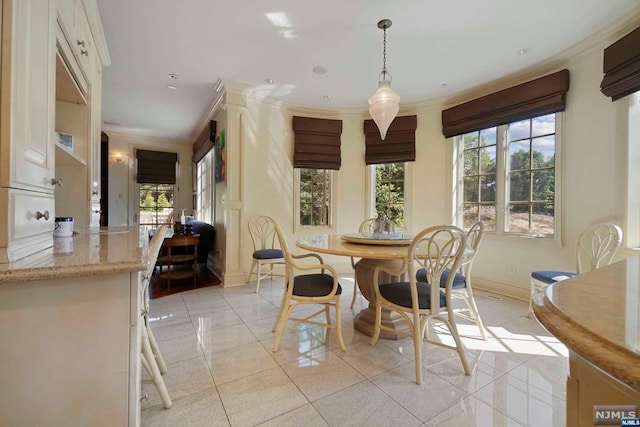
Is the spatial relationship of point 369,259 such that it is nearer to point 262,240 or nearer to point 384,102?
point 384,102

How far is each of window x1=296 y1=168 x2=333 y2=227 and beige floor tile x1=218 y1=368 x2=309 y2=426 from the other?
276 cm

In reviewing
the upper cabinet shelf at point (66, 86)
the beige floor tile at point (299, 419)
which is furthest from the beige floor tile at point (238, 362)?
the upper cabinet shelf at point (66, 86)

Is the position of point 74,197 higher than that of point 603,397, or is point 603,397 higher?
point 74,197

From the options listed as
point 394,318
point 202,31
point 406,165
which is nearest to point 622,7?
point 406,165

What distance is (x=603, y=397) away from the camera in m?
0.41

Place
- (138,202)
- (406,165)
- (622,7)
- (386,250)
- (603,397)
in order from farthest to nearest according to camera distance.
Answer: (138,202) → (406,165) → (622,7) → (386,250) → (603,397)

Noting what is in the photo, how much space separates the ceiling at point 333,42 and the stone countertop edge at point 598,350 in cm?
241

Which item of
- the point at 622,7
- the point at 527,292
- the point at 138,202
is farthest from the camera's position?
the point at 138,202

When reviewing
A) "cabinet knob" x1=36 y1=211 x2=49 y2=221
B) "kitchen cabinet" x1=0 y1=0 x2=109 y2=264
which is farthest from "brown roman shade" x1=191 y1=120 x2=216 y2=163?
"cabinet knob" x1=36 y1=211 x2=49 y2=221

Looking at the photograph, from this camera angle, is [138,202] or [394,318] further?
[138,202]

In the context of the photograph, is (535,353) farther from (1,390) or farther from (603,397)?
(1,390)

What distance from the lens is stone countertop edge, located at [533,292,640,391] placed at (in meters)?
0.30

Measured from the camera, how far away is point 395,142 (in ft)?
13.5

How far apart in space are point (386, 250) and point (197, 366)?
1.47 meters
